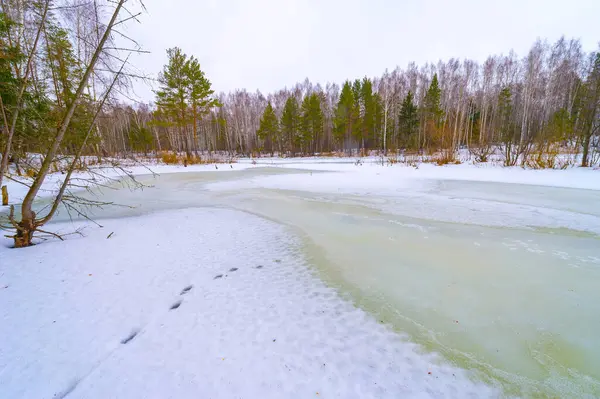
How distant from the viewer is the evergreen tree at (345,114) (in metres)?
35.0

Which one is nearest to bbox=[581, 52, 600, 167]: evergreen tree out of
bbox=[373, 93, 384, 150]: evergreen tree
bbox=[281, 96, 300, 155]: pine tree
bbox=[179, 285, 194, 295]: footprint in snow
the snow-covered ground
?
the snow-covered ground

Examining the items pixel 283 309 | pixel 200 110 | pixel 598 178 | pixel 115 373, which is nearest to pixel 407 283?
pixel 283 309

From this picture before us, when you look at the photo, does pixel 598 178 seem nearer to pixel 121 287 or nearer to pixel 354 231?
pixel 354 231

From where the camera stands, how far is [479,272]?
3.01 meters

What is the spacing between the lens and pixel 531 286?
267cm

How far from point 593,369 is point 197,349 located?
2783mm

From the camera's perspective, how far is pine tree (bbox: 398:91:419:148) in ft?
101

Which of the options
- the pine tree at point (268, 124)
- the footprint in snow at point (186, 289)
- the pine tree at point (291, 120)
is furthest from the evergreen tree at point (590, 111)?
the pine tree at point (268, 124)

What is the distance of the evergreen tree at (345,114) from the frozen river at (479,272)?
3079cm

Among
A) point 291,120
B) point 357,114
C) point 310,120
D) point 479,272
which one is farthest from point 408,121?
point 479,272

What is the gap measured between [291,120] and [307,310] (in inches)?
1490

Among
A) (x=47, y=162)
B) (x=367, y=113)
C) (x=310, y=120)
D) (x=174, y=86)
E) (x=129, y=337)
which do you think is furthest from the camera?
(x=310, y=120)

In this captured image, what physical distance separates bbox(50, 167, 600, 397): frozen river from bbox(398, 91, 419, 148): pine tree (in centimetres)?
2662

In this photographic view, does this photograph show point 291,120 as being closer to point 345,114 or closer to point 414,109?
point 345,114
